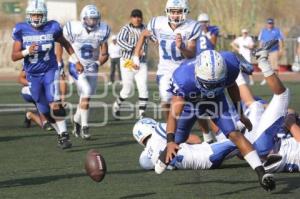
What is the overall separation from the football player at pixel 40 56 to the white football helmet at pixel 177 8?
1353 millimetres

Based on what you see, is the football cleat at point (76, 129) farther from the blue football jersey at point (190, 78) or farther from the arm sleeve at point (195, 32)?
the blue football jersey at point (190, 78)

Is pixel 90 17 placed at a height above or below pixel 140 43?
above

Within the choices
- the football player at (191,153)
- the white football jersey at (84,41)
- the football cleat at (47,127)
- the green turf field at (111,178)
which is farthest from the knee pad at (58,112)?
the football player at (191,153)

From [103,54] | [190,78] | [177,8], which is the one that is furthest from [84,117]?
[190,78]

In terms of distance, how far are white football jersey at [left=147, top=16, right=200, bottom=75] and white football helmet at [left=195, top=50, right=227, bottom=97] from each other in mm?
3654

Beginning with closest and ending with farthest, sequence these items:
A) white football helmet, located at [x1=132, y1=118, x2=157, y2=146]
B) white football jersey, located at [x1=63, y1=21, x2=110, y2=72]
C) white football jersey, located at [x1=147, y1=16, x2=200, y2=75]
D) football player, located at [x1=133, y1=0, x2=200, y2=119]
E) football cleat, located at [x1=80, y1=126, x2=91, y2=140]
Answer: white football helmet, located at [x1=132, y1=118, x2=157, y2=146] → football player, located at [x1=133, y1=0, x2=200, y2=119] → white football jersey, located at [x1=147, y1=16, x2=200, y2=75] → football cleat, located at [x1=80, y1=126, x2=91, y2=140] → white football jersey, located at [x1=63, y1=21, x2=110, y2=72]

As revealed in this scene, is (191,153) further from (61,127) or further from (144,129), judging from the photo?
(61,127)

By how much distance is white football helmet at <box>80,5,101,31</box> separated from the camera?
11.1m

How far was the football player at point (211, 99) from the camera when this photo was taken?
250 inches

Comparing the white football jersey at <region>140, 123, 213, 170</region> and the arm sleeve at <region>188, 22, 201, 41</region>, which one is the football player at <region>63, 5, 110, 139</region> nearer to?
the arm sleeve at <region>188, 22, 201, 41</region>

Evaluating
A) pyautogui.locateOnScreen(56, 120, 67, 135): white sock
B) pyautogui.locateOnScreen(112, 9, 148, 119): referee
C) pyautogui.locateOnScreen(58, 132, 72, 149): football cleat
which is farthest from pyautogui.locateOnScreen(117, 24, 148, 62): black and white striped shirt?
pyautogui.locateOnScreen(58, 132, 72, 149): football cleat

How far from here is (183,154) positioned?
24.8 feet

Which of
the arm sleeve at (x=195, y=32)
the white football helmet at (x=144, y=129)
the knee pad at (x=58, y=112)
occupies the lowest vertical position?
the knee pad at (x=58, y=112)

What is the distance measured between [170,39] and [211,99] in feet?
11.4
